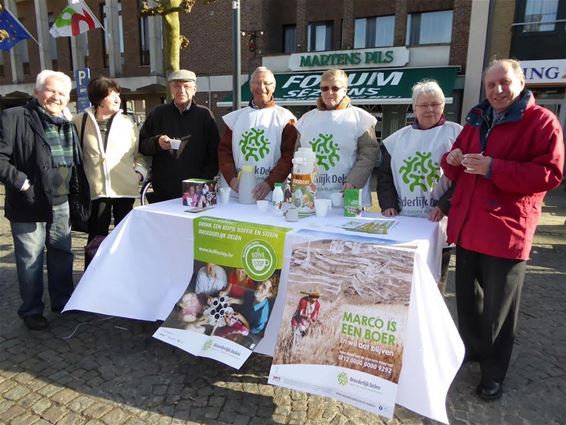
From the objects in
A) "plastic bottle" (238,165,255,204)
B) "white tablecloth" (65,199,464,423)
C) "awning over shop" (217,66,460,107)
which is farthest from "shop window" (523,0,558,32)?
"plastic bottle" (238,165,255,204)

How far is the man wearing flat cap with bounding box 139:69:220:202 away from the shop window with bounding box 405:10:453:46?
12250mm

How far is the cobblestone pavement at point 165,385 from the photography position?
2275 mm

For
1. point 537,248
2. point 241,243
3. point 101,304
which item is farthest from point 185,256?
point 537,248

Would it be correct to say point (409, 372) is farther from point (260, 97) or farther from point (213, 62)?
point (213, 62)

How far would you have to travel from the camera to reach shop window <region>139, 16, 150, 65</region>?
709 inches

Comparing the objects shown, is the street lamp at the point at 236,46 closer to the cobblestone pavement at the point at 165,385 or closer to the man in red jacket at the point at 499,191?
the cobblestone pavement at the point at 165,385

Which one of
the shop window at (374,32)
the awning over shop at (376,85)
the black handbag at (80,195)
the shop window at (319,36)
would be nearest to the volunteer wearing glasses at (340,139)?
the black handbag at (80,195)

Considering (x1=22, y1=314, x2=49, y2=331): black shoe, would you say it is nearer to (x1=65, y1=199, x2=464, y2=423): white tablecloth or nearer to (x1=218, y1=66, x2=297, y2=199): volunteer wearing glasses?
(x1=65, y1=199, x2=464, y2=423): white tablecloth

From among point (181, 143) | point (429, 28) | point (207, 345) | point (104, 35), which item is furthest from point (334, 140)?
point (104, 35)

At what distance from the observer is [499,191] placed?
7.25 feet

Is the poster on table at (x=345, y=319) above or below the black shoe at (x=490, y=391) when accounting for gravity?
above

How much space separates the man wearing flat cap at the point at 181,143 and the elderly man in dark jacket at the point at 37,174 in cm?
61

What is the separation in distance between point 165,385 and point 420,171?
2081 millimetres

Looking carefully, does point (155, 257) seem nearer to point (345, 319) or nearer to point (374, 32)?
point (345, 319)
